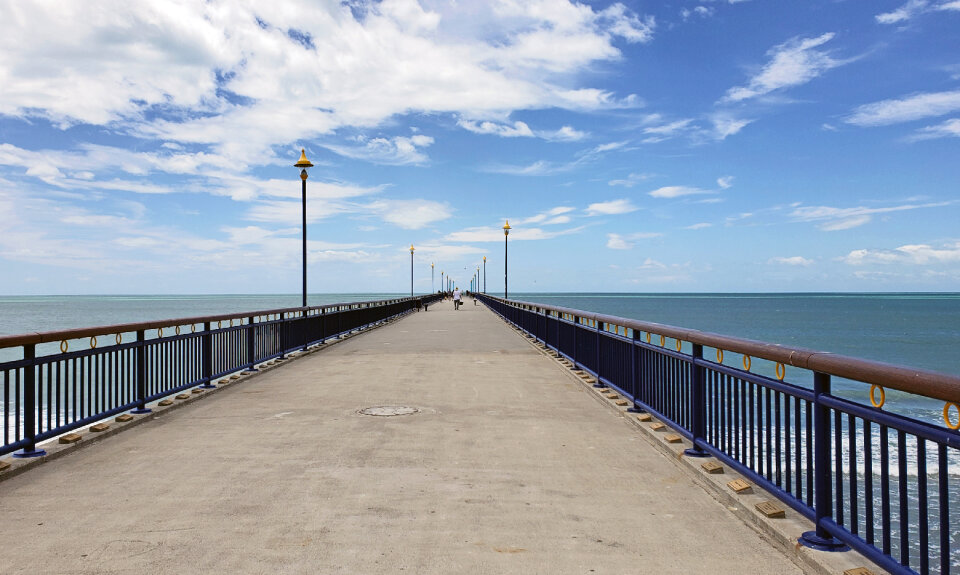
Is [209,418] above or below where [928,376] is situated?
below

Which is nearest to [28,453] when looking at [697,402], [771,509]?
[697,402]

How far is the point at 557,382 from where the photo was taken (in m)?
12.5

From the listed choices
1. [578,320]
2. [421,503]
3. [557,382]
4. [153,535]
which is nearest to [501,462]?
[421,503]

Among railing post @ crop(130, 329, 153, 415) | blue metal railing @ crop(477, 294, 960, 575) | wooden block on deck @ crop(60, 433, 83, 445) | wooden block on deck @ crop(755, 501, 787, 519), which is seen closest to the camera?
blue metal railing @ crop(477, 294, 960, 575)

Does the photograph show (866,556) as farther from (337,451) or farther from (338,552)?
(337,451)

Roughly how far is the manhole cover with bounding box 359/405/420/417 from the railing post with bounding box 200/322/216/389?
3449 mm

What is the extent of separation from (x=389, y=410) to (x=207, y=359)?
3.89 meters

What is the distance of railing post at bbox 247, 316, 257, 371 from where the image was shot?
1377 cm

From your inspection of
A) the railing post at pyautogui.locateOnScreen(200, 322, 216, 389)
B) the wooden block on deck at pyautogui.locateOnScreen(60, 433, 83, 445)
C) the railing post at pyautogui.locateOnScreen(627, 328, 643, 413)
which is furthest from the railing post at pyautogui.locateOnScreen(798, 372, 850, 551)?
the railing post at pyautogui.locateOnScreen(200, 322, 216, 389)

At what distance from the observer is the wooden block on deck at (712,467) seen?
242 inches

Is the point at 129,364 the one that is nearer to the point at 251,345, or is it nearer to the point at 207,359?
the point at 207,359

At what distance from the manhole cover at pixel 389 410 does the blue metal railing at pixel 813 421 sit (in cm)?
292

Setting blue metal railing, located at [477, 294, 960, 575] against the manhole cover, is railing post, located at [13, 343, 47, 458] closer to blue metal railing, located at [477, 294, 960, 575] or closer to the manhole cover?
the manhole cover

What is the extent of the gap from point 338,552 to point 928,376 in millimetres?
3387
